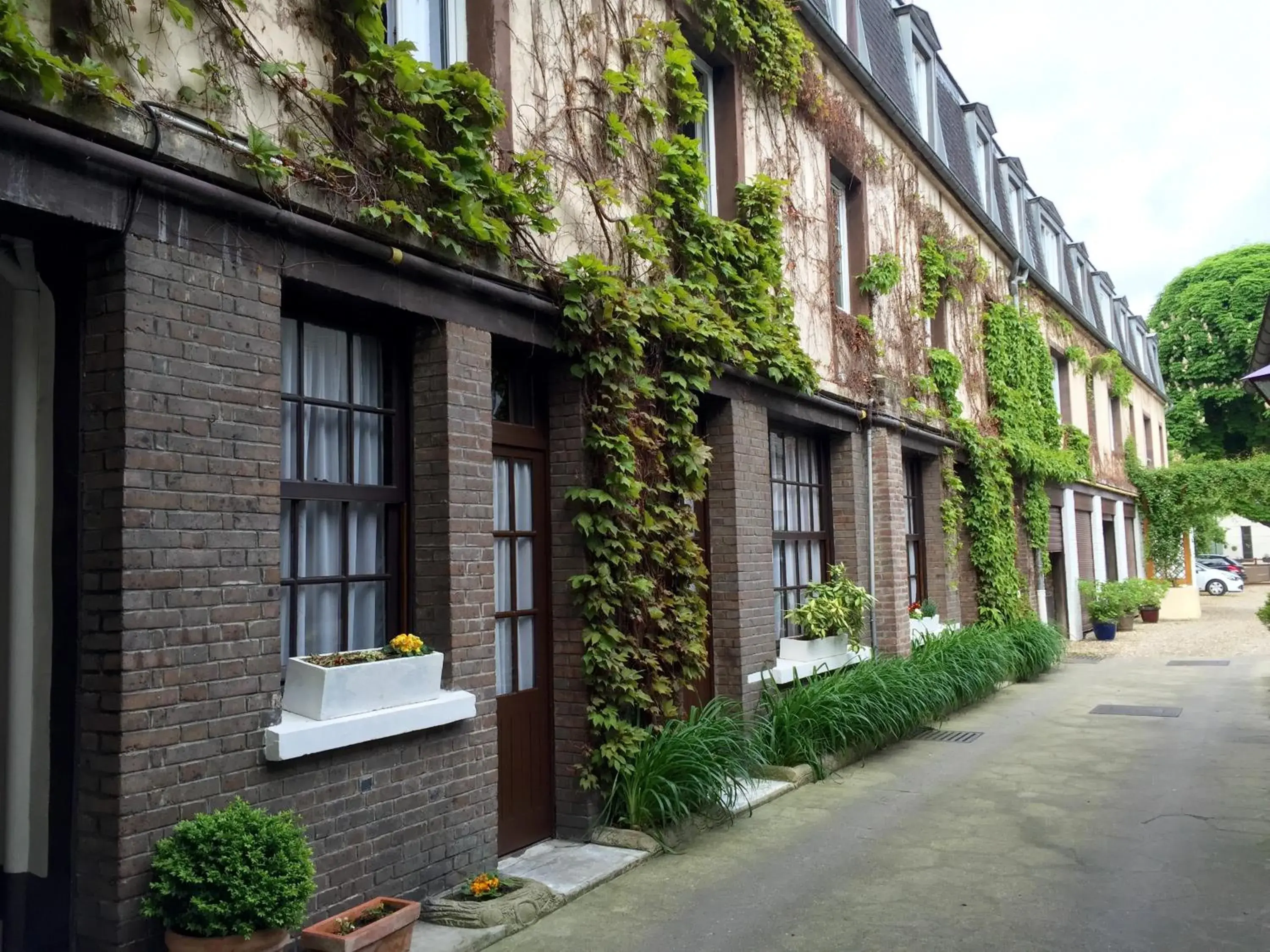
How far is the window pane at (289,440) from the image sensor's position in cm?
484

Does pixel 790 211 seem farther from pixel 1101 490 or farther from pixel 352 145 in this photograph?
pixel 1101 490

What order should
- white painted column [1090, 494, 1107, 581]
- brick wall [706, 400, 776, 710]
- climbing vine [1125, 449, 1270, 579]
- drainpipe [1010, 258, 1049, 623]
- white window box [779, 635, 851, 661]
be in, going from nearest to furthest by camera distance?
1. brick wall [706, 400, 776, 710]
2. white window box [779, 635, 851, 661]
3. drainpipe [1010, 258, 1049, 623]
4. white painted column [1090, 494, 1107, 581]
5. climbing vine [1125, 449, 1270, 579]

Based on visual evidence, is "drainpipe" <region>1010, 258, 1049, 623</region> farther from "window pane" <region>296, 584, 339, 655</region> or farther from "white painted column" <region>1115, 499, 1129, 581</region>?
"window pane" <region>296, 584, 339, 655</region>

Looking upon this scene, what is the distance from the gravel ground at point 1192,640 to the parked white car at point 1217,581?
11.5 m

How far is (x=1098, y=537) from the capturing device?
883 inches

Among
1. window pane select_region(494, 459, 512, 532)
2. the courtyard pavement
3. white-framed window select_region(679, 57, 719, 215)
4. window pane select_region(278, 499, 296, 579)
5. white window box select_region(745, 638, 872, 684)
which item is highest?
white-framed window select_region(679, 57, 719, 215)

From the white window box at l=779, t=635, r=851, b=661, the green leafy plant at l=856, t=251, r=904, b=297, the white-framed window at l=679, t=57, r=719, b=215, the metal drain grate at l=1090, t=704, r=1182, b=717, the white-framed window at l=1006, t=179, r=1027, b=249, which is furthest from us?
the white-framed window at l=1006, t=179, r=1027, b=249

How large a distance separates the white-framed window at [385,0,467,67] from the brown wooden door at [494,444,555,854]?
2.29m

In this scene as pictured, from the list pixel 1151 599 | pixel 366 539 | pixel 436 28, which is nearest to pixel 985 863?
pixel 366 539

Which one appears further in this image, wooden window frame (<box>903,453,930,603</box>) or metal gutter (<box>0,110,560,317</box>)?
wooden window frame (<box>903,453,930,603</box>)

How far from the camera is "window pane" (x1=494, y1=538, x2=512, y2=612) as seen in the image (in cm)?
615

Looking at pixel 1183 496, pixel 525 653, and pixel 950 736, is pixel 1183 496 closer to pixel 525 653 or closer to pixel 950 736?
pixel 950 736

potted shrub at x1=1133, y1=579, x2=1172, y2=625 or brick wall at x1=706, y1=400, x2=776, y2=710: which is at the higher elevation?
brick wall at x1=706, y1=400, x2=776, y2=710

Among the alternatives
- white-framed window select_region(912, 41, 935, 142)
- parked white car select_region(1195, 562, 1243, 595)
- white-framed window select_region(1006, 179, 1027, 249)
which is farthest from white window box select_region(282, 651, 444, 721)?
parked white car select_region(1195, 562, 1243, 595)
